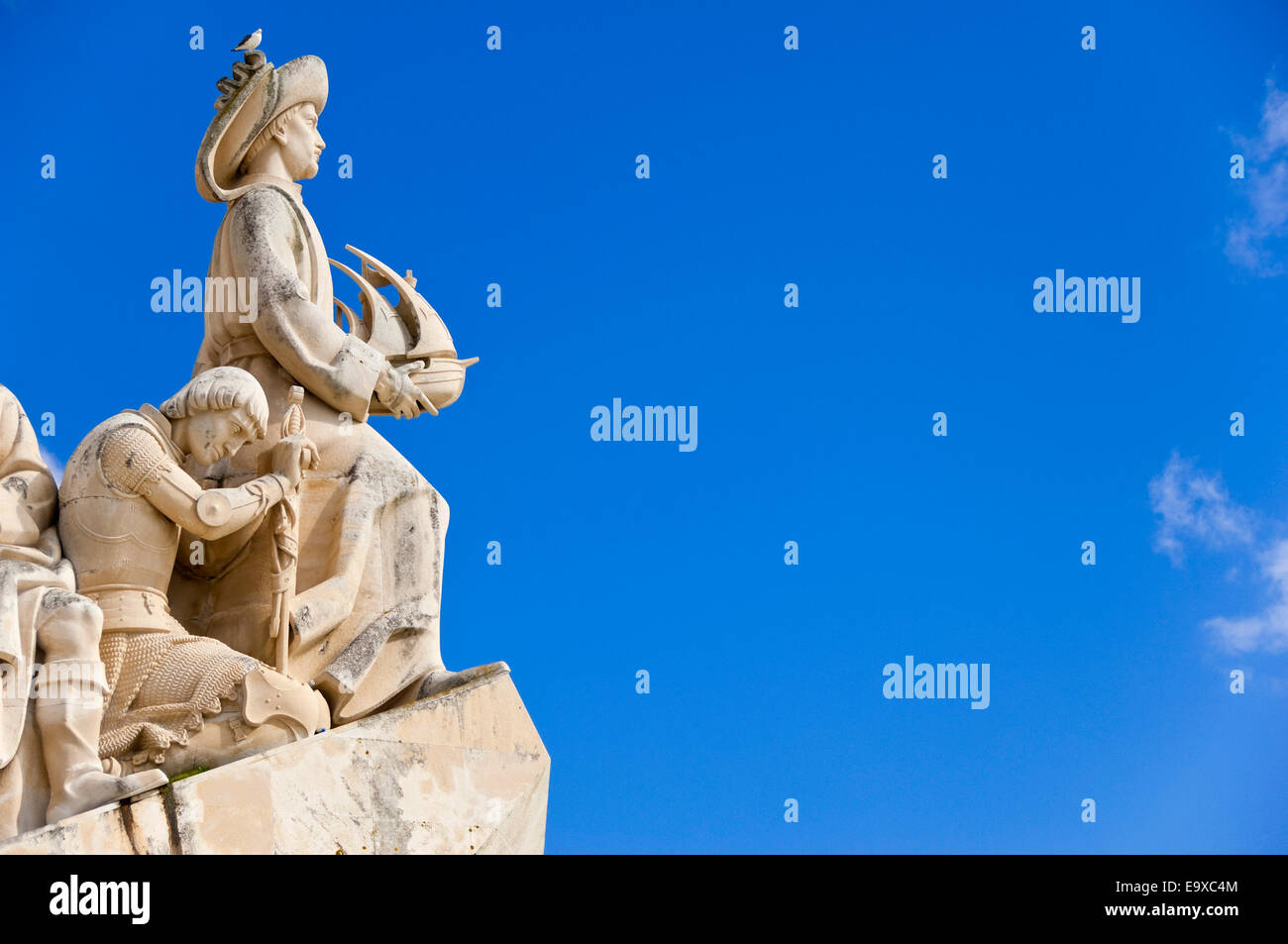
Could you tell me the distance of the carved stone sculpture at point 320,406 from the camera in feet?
33.1

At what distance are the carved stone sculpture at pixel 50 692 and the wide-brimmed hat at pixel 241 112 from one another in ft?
9.66

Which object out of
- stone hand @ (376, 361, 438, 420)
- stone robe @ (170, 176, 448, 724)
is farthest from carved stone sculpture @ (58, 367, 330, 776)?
stone hand @ (376, 361, 438, 420)

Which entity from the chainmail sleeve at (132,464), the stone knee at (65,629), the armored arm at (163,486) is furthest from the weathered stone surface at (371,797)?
the chainmail sleeve at (132,464)

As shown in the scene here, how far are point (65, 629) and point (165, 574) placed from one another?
81 cm

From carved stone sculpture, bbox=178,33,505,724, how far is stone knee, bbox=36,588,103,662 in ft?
3.63

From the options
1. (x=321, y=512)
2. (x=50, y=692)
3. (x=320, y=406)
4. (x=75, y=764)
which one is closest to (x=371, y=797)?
(x=75, y=764)

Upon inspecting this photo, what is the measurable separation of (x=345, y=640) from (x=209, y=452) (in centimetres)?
132

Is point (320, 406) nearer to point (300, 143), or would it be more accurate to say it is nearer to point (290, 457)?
point (290, 457)

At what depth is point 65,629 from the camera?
8.89m

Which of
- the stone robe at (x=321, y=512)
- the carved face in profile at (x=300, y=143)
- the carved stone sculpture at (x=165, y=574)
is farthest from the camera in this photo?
the carved face in profile at (x=300, y=143)

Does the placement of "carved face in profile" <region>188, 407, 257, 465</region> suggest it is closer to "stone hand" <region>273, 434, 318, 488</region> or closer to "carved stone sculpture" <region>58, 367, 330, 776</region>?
"carved stone sculpture" <region>58, 367, 330, 776</region>

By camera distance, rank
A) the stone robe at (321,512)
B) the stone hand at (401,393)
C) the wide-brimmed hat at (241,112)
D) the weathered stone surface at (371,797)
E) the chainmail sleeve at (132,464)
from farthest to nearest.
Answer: the wide-brimmed hat at (241,112) → the stone hand at (401,393) → the stone robe at (321,512) → the chainmail sleeve at (132,464) → the weathered stone surface at (371,797)

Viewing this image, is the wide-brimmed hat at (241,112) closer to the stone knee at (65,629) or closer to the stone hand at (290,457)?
the stone hand at (290,457)
